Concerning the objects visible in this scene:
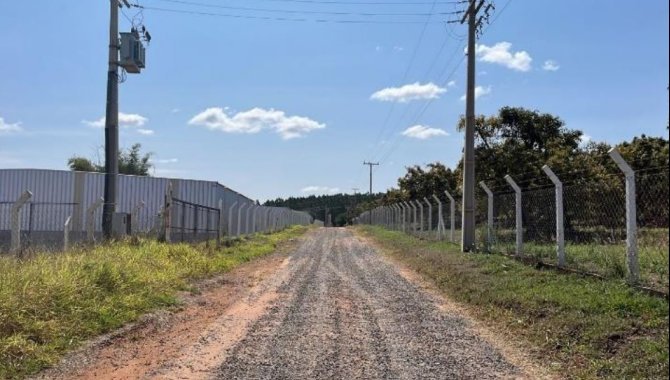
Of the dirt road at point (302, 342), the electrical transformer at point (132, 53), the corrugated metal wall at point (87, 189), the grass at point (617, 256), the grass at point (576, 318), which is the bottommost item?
the dirt road at point (302, 342)

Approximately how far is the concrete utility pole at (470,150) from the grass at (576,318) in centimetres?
602

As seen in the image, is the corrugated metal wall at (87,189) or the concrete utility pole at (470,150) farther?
the corrugated metal wall at (87,189)

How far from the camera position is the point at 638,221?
8.13 m

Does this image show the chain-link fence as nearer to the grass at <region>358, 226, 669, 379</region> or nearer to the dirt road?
the grass at <region>358, 226, 669, 379</region>

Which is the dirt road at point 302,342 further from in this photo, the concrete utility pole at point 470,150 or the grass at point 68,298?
the concrete utility pole at point 470,150

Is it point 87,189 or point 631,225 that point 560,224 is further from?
point 87,189

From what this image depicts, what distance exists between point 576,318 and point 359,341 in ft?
8.44

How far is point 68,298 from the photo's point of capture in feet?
25.5

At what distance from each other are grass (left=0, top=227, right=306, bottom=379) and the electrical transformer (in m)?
8.78

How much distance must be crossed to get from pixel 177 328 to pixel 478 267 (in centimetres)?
717

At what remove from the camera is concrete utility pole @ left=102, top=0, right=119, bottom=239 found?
1906 centimetres

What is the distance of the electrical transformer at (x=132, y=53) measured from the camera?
19.4 meters

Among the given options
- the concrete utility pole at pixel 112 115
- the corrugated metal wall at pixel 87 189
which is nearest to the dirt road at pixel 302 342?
the concrete utility pole at pixel 112 115

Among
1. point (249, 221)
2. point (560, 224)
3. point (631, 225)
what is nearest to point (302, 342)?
point (631, 225)
